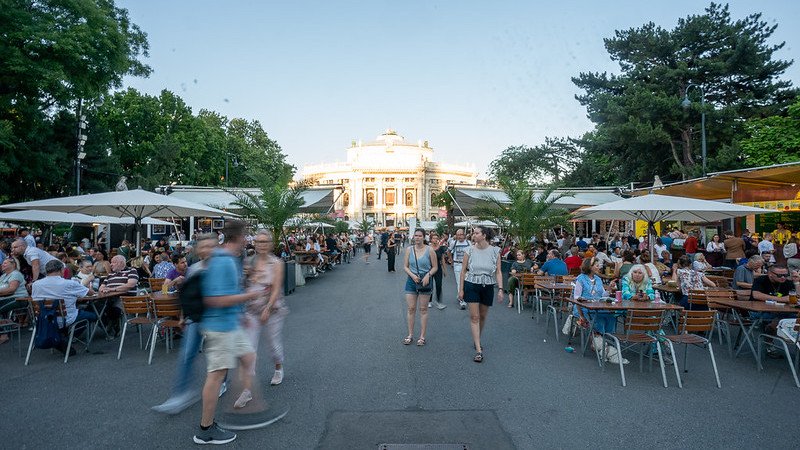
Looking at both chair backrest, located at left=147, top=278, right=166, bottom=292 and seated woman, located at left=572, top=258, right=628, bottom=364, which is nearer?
seated woman, located at left=572, top=258, right=628, bottom=364

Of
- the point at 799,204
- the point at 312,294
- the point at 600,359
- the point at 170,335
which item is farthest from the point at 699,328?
the point at 799,204

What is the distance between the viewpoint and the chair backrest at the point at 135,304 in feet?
21.8

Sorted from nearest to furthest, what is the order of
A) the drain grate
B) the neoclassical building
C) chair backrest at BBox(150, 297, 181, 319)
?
1. the drain grate
2. chair backrest at BBox(150, 297, 181, 319)
3. the neoclassical building

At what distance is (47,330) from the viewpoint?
6.30 m

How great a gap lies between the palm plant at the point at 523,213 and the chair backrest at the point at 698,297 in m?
8.51

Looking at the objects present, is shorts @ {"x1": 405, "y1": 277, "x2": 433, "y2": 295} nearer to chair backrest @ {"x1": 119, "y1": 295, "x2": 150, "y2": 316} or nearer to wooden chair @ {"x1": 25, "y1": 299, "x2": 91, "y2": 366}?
chair backrest @ {"x1": 119, "y1": 295, "x2": 150, "y2": 316}

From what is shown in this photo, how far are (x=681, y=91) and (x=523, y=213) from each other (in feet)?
59.1

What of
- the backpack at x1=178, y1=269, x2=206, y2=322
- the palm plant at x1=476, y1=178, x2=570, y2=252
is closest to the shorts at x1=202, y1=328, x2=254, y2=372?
the backpack at x1=178, y1=269, x2=206, y2=322

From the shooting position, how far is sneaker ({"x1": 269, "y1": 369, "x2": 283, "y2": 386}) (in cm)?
530

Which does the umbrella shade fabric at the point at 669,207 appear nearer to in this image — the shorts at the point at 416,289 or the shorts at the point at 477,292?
the shorts at the point at 477,292

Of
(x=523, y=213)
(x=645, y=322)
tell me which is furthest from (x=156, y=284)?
(x=523, y=213)

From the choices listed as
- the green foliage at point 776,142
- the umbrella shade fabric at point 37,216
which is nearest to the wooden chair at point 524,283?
the umbrella shade fabric at point 37,216

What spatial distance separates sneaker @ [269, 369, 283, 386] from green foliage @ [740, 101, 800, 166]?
26.4m

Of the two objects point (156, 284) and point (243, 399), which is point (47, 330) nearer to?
point (156, 284)
